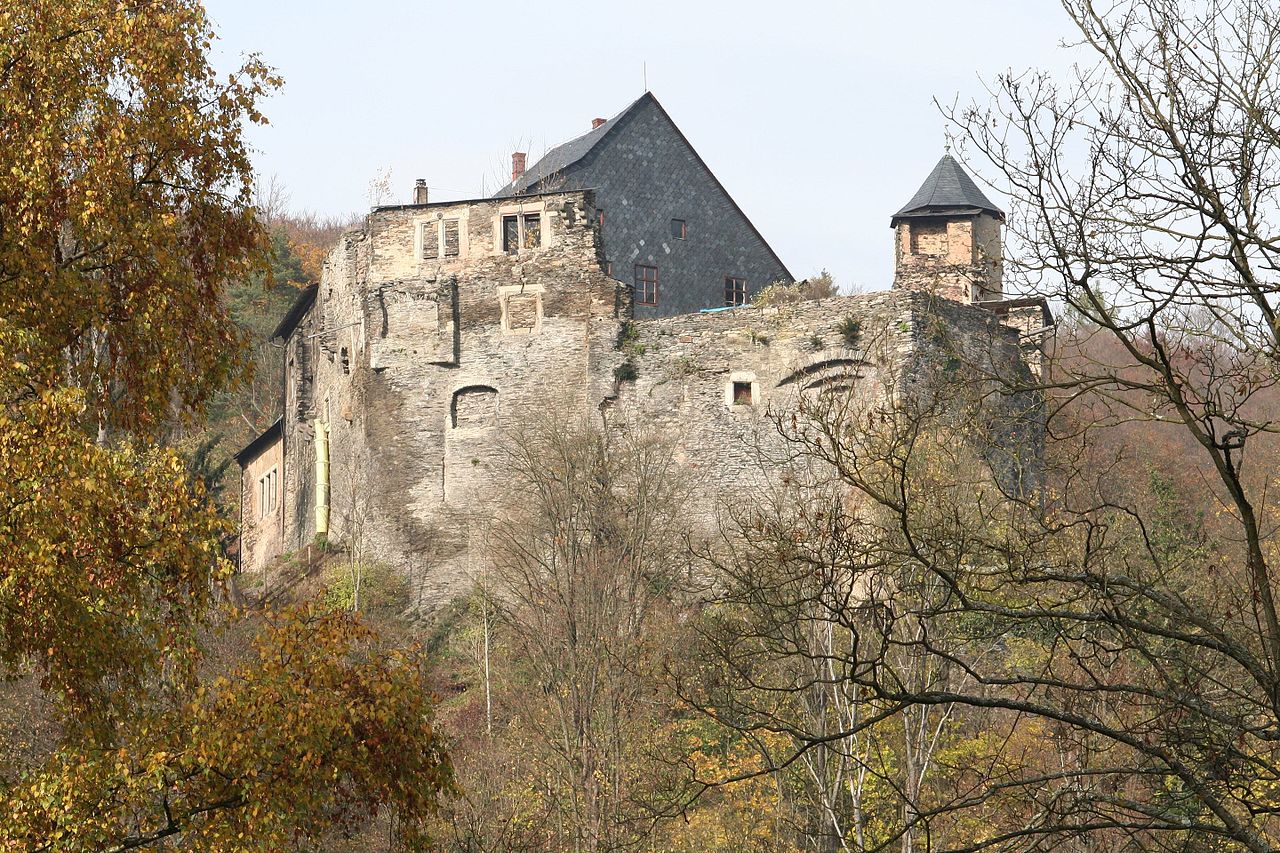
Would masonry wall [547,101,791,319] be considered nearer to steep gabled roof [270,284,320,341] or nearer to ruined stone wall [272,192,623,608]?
ruined stone wall [272,192,623,608]

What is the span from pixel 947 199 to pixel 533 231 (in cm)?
959

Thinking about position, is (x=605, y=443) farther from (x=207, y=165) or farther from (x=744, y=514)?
(x=207, y=165)

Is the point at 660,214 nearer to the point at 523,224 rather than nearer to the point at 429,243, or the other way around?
the point at 523,224

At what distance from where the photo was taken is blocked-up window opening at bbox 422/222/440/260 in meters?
33.8

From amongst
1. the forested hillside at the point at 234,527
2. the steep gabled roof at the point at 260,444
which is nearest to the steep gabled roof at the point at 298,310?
the steep gabled roof at the point at 260,444

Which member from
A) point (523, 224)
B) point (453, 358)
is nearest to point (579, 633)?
point (453, 358)

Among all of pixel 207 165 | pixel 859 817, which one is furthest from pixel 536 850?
pixel 207 165

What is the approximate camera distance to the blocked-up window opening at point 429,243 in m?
33.8

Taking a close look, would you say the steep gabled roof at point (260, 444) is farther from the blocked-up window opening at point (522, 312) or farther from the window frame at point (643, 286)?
the blocked-up window opening at point (522, 312)

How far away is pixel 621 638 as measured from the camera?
24.4m

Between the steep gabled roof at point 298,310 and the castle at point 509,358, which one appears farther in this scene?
the steep gabled roof at point 298,310

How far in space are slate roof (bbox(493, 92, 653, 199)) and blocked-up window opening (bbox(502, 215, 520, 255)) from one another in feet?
14.4

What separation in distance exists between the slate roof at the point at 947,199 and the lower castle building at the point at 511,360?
2503mm

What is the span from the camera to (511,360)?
32.6 m
